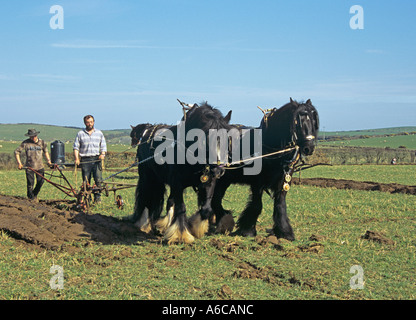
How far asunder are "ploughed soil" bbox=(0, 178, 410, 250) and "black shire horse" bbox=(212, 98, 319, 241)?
1.54 metres

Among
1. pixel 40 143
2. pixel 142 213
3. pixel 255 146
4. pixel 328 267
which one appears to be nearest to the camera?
pixel 328 267

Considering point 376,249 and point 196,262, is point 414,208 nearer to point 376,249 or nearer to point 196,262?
point 376,249

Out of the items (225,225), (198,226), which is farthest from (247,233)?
(198,226)

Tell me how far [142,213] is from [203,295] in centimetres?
434

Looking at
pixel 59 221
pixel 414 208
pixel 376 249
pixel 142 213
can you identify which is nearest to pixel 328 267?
pixel 376 249

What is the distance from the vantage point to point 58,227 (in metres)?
7.68

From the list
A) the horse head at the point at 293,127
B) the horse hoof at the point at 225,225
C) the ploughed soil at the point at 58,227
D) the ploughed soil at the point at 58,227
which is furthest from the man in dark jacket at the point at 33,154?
the horse head at the point at 293,127

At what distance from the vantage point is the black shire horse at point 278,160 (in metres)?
7.25

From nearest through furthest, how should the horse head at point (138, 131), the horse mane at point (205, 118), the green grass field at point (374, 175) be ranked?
the horse mane at point (205, 118) < the horse head at point (138, 131) < the green grass field at point (374, 175)

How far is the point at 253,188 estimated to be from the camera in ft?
27.6

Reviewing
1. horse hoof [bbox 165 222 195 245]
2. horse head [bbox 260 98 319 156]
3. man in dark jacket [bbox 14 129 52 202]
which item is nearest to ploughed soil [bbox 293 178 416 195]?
horse head [bbox 260 98 319 156]

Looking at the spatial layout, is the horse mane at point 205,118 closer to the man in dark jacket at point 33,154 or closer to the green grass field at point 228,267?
the green grass field at point 228,267

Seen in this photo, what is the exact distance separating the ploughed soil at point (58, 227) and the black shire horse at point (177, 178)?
20.9 inches

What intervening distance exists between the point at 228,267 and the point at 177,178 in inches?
81.2
